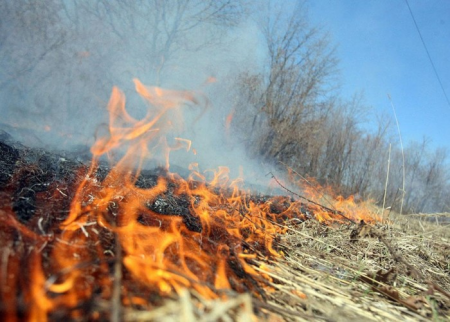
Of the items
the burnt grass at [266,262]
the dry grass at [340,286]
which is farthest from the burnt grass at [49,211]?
the dry grass at [340,286]

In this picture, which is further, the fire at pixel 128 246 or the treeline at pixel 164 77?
the treeline at pixel 164 77

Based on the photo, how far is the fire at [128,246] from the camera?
1191 millimetres

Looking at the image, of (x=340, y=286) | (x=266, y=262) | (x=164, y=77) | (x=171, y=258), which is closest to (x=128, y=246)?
(x=171, y=258)

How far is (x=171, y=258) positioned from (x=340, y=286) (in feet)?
4.36

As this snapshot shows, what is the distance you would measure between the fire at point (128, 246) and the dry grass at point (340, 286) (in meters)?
0.15

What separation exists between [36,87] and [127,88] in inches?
110

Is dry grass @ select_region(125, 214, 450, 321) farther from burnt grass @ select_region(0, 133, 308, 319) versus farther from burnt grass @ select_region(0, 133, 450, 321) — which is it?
burnt grass @ select_region(0, 133, 308, 319)

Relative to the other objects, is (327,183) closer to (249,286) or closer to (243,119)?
(243,119)

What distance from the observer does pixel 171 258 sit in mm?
1811

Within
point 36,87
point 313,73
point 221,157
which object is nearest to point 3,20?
point 36,87

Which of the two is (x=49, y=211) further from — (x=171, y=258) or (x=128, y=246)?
(x=171, y=258)

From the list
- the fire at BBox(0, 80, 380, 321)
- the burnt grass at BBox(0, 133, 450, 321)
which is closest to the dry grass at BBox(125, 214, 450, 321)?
the burnt grass at BBox(0, 133, 450, 321)

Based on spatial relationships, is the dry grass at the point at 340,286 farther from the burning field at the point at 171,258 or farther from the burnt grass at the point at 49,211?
the burnt grass at the point at 49,211

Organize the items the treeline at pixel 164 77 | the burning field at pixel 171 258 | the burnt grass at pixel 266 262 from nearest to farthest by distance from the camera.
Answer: the burning field at pixel 171 258 → the burnt grass at pixel 266 262 → the treeline at pixel 164 77
